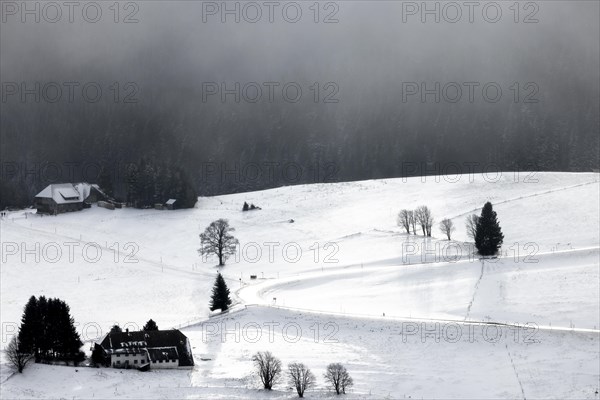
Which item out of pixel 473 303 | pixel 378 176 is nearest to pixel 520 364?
pixel 473 303

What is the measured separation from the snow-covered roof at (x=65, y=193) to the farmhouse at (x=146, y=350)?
58274 mm

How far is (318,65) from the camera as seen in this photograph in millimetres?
199000

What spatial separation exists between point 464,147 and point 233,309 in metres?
113

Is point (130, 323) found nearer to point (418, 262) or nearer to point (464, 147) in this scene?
point (418, 262)

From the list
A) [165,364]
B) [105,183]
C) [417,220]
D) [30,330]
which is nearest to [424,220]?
[417,220]

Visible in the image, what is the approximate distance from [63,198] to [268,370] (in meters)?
67.4

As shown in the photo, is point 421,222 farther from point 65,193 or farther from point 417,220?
point 65,193

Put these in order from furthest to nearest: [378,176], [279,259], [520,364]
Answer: [378,176] → [279,259] → [520,364]

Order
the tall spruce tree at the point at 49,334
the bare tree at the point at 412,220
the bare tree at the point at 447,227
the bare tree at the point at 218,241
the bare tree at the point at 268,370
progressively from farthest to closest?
the bare tree at the point at 412,220
the bare tree at the point at 218,241
the bare tree at the point at 447,227
the tall spruce tree at the point at 49,334
the bare tree at the point at 268,370

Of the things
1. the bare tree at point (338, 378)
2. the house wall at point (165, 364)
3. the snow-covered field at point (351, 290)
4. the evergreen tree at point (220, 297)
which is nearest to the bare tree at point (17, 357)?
the snow-covered field at point (351, 290)

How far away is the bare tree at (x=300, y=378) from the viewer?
3900cm

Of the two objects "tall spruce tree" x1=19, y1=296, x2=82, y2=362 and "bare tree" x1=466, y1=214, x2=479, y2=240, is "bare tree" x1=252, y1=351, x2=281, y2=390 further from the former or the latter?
"bare tree" x1=466, y1=214, x2=479, y2=240

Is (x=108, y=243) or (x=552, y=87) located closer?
(x=108, y=243)

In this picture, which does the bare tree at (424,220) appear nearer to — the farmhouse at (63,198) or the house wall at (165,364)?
the house wall at (165,364)
